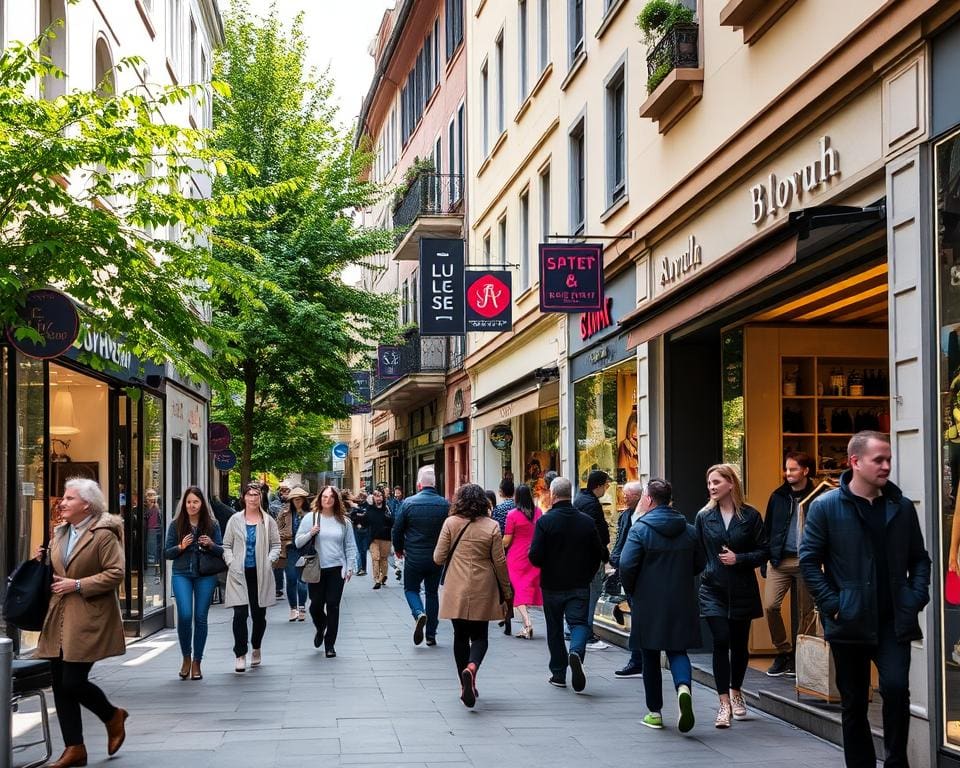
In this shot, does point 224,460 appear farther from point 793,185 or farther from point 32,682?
point 793,185

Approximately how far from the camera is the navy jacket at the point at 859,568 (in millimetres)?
6805

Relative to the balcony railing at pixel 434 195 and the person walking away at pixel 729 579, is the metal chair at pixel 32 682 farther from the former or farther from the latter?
the balcony railing at pixel 434 195

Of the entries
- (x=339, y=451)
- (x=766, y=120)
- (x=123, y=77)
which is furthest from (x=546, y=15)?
(x=339, y=451)

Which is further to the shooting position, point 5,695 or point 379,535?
point 379,535

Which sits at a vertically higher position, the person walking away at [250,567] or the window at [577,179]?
the window at [577,179]

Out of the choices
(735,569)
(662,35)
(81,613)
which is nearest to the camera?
(81,613)

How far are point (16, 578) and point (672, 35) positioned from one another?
8.25 meters

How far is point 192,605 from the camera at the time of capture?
42.4 ft

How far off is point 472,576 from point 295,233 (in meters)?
19.6

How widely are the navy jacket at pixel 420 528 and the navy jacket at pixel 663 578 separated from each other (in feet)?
19.0

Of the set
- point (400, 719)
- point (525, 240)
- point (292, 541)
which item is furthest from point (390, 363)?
point (400, 719)

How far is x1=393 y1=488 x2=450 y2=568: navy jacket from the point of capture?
15656mm

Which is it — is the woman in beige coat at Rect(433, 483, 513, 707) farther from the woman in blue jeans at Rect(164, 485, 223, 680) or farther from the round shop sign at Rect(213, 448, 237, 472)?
the round shop sign at Rect(213, 448, 237, 472)

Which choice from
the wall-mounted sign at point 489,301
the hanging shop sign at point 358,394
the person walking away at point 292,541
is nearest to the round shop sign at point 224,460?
the hanging shop sign at point 358,394
